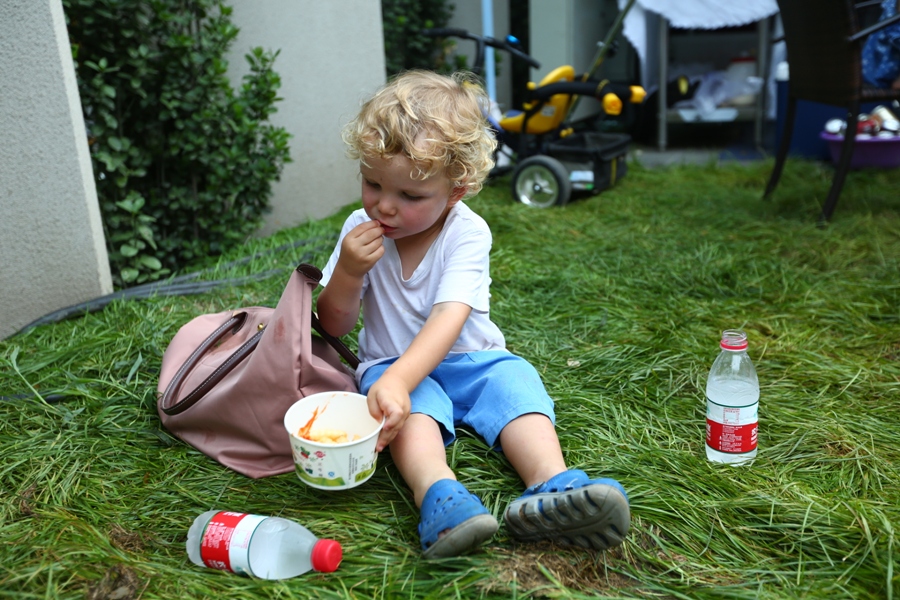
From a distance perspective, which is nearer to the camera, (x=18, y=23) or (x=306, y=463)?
(x=306, y=463)

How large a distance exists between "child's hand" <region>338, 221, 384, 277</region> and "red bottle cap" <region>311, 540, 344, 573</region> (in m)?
0.61

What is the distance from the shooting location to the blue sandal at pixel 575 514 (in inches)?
51.8

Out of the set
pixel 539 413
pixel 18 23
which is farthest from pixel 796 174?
pixel 18 23

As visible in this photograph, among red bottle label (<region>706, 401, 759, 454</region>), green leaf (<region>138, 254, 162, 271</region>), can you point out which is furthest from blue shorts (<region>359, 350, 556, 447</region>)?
green leaf (<region>138, 254, 162, 271</region>)

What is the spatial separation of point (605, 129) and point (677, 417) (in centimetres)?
556

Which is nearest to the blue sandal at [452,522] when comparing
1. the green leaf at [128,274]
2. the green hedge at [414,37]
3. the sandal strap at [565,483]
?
the sandal strap at [565,483]

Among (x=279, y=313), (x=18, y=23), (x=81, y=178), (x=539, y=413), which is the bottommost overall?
(x=539, y=413)

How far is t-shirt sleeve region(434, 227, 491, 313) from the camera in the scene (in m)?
1.70

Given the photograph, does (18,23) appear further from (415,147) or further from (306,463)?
(306,463)

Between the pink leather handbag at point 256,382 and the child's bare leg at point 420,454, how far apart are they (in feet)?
0.77

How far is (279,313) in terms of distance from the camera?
170cm

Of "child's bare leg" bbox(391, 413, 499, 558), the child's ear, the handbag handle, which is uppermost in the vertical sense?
the child's ear

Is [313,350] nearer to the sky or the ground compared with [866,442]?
nearer to the sky

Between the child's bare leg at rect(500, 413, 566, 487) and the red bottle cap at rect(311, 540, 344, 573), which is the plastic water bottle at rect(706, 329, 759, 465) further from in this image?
the red bottle cap at rect(311, 540, 344, 573)
